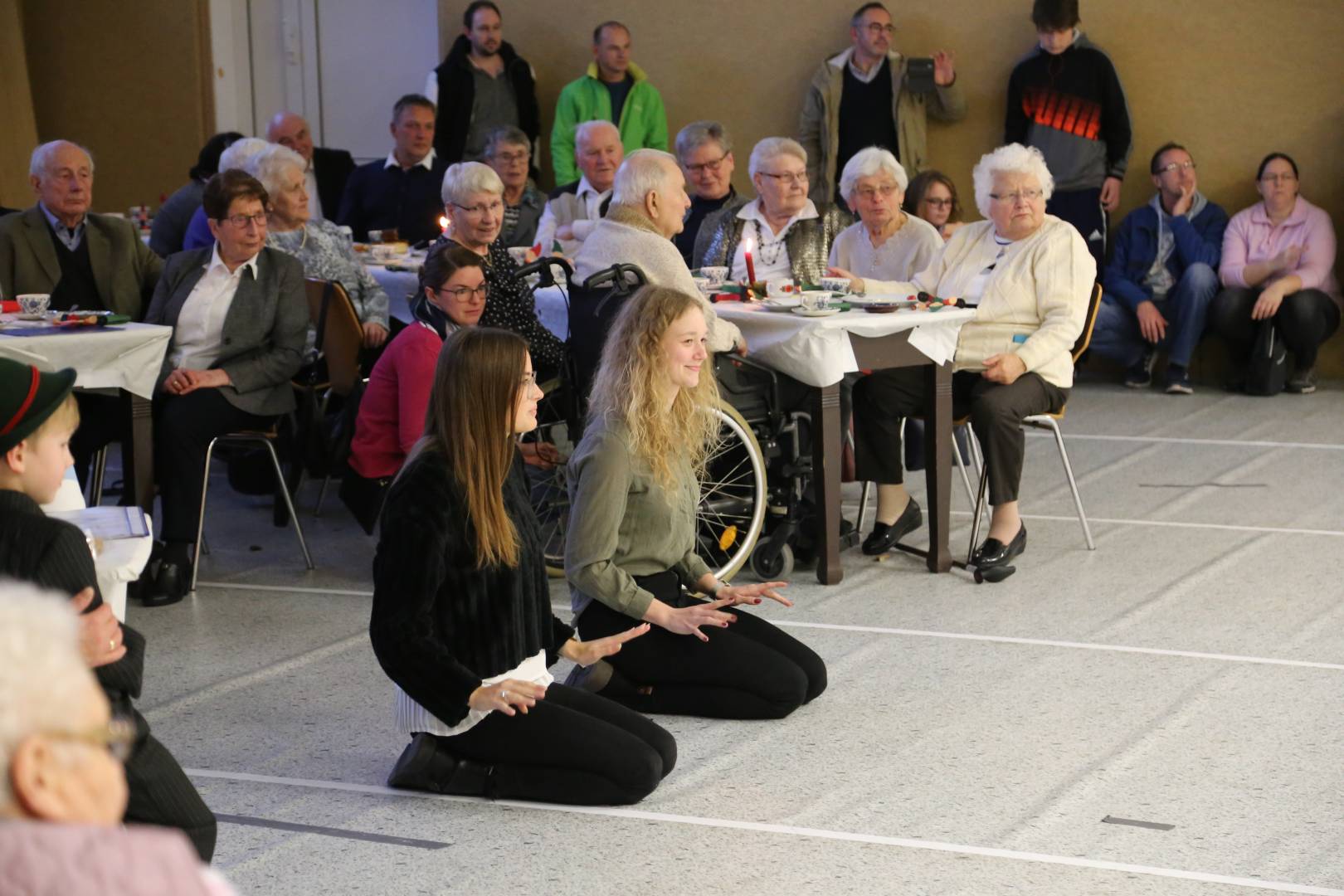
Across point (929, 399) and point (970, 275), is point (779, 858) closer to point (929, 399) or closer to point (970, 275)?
point (929, 399)

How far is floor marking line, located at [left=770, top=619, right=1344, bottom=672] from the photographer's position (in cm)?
360

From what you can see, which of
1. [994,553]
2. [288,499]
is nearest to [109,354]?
[288,499]

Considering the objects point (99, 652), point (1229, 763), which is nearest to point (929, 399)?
point (1229, 763)

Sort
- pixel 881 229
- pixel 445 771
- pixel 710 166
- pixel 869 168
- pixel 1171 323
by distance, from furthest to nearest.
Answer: pixel 1171 323
pixel 710 166
pixel 881 229
pixel 869 168
pixel 445 771

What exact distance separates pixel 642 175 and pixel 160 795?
8.36 ft

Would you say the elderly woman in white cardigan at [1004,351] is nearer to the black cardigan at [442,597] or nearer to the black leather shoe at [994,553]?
the black leather shoe at [994,553]

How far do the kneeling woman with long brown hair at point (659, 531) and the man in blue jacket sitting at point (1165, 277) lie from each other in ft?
15.5

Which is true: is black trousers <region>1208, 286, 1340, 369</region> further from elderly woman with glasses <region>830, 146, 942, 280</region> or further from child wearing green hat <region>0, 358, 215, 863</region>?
child wearing green hat <region>0, 358, 215, 863</region>

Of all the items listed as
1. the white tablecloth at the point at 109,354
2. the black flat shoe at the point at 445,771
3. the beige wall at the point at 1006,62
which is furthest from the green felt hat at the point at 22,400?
the beige wall at the point at 1006,62

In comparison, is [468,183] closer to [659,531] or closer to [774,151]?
[774,151]

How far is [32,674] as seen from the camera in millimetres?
1075

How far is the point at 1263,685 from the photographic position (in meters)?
3.46

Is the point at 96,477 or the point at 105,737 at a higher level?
the point at 105,737

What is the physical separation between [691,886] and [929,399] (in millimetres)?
2222
